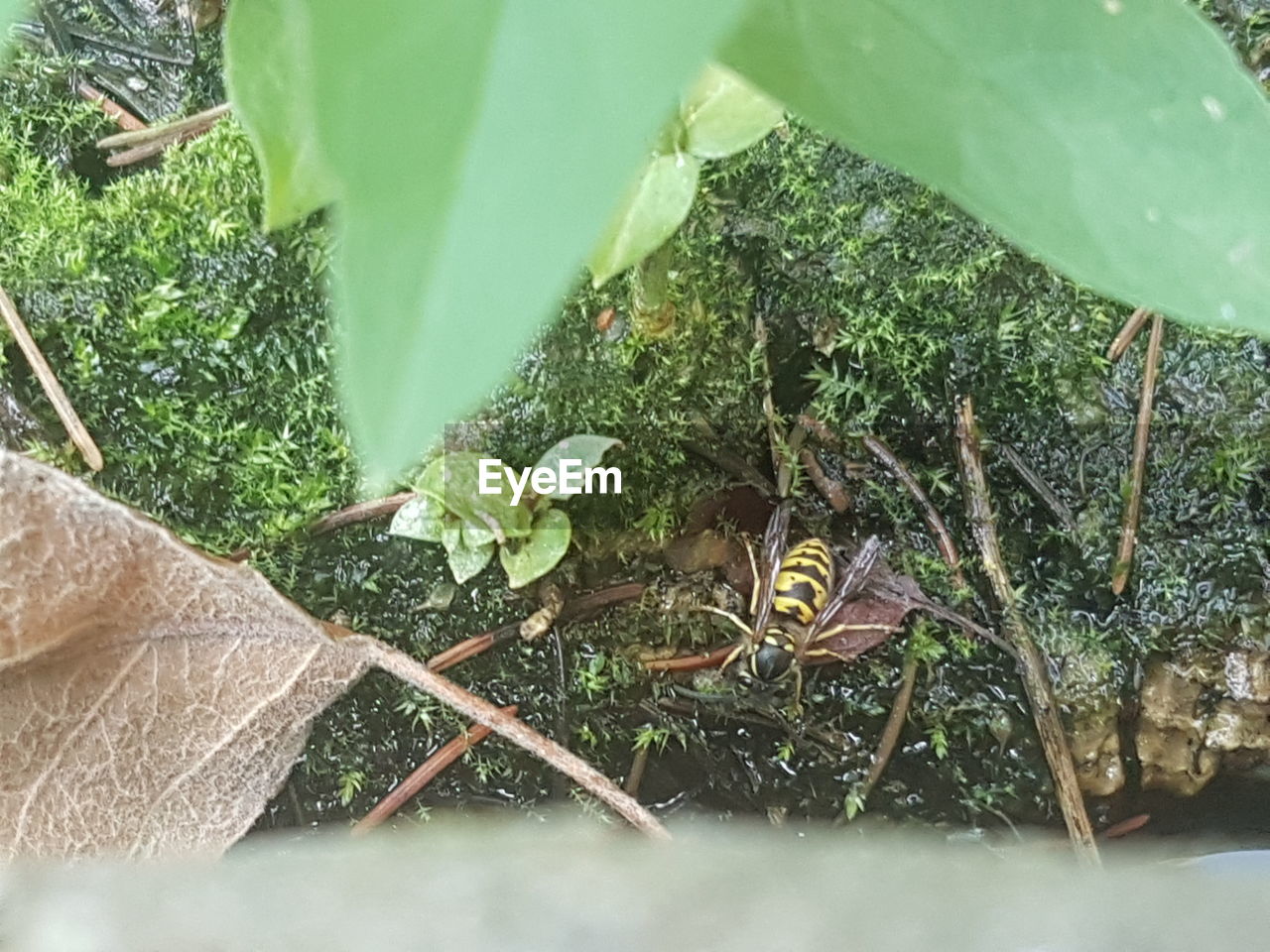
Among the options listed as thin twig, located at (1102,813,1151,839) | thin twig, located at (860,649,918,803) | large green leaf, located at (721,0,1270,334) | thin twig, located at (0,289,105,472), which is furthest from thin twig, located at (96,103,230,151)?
thin twig, located at (1102,813,1151,839)

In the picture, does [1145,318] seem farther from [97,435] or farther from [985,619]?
[97,435]

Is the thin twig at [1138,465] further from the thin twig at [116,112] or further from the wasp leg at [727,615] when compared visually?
the thin twig at [116,112]

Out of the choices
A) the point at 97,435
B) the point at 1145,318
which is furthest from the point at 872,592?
the point at 97,435

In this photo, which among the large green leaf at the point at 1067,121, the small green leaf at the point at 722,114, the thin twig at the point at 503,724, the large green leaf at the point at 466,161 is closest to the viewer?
the large green leaf at the point at 466,161

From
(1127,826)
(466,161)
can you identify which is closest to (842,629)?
(1127,826)

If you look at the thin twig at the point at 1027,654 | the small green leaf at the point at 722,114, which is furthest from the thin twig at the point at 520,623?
the small green leaf at the point at 722,114

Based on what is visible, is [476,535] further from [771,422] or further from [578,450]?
[771,422]
